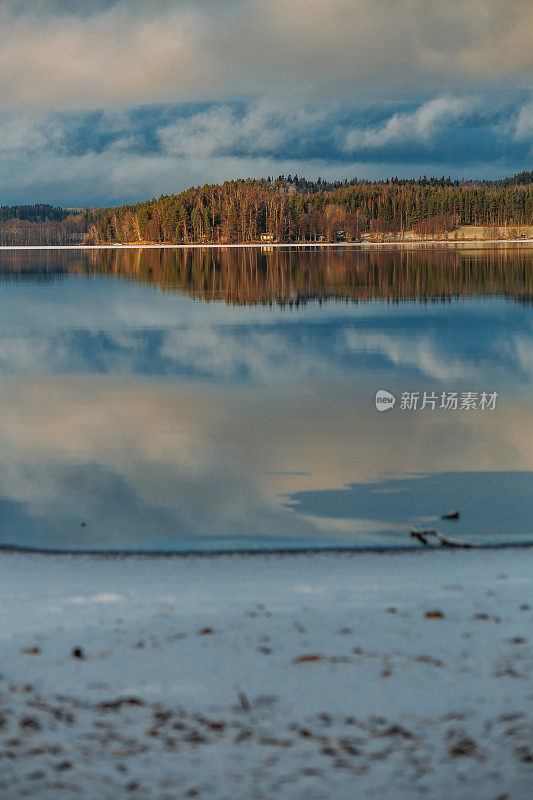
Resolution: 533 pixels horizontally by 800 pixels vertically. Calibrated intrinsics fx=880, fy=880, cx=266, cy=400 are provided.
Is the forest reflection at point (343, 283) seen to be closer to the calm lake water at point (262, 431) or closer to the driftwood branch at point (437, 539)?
the calm lake water at point (262, 431)

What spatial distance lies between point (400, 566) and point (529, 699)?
10.0ft

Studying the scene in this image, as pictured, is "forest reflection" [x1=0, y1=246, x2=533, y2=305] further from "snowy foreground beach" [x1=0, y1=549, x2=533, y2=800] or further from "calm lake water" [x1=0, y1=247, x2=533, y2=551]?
"snowy foreground beach" [x1=0, y1=549, x2=533, y2=800]

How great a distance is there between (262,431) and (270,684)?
10136 millimetres

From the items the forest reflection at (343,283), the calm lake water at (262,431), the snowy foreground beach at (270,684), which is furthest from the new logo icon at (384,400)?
the forest reflection at (343,283)

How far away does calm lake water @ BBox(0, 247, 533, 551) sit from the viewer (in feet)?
35.3

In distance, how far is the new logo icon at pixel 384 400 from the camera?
18056 millimetres

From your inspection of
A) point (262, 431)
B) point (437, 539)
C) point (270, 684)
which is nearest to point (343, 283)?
point (262, 431)

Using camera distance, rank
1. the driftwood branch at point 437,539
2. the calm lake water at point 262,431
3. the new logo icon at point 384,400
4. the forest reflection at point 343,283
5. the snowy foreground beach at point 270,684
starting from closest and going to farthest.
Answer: the snowy foreground beach at point 270,684
the driftwood branch at point 437,539
the calm lake water at point 262,431
the new logo icon at point 384,400
the forest reflection at point 343,283

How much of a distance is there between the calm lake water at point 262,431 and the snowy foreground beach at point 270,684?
2262mm

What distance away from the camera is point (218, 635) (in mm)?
6656

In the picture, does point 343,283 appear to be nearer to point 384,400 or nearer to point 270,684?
point 384,400

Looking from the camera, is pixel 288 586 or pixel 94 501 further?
pixel 94 501

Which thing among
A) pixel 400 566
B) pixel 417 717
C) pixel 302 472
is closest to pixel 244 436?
pixel 302 472

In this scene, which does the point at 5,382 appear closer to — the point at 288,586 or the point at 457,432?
the point at 457,432
